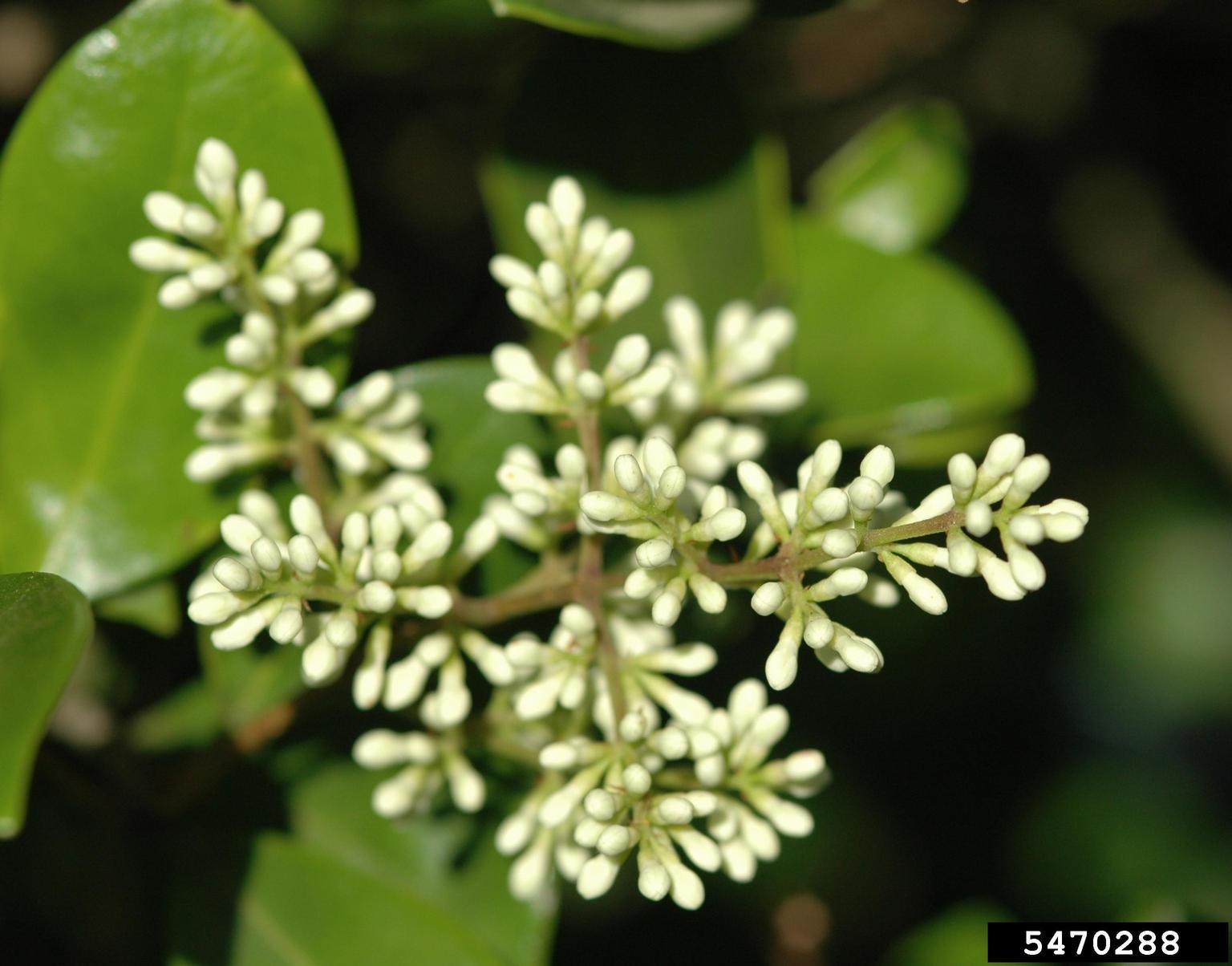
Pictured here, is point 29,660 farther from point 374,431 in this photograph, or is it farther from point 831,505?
point 831,505

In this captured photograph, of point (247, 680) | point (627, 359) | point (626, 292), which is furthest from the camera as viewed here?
point (247, 680)

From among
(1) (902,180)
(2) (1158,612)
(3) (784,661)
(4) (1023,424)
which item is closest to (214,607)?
(3) (784,661)

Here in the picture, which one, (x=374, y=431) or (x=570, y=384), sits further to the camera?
(x=374, y=431)

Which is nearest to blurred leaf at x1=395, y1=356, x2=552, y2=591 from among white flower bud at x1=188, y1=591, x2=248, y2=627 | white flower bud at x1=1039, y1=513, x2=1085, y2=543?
white flower bud at x1=188, y1=591, x2=248, y2=627

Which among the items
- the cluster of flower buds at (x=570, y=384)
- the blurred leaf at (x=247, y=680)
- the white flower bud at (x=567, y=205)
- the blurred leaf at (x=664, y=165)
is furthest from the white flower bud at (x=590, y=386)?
the blurred leaf at (x=247, y=680)

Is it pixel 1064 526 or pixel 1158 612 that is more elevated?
pixel 1064 526

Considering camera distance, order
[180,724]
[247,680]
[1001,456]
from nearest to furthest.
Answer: [1001,456], [247,680], [180,724]

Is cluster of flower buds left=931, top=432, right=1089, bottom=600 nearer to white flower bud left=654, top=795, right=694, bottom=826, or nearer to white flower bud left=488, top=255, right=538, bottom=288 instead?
white flower bud left=654, top=795, right=694, bottom=826
